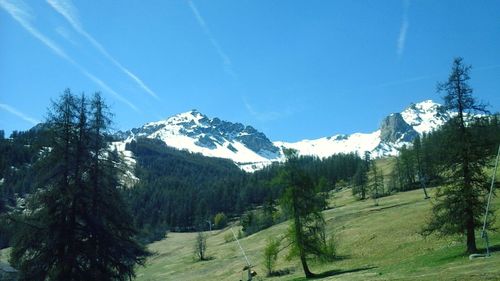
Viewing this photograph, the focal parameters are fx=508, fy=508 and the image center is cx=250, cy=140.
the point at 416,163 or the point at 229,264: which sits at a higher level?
the point at 416,163

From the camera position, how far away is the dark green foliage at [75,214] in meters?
22.0

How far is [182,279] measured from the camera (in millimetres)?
79000

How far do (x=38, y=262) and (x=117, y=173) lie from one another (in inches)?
213

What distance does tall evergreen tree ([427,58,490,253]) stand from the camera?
35.3 m

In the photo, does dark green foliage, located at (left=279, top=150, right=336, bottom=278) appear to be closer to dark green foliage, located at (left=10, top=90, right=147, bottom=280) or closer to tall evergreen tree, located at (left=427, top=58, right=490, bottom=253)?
tall evergreen tree, located at (left=427, top=58, right=490, bottom=253)

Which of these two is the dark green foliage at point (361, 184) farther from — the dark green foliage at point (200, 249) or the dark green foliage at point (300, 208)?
the dark green foliage at point (300, 208)

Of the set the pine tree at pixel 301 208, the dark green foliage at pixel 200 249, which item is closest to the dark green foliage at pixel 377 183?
the dark green foliage at pixel 200 249

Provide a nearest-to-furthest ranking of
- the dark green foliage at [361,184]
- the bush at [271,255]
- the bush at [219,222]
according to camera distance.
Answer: the bush at [271,255] → the dark green foliage at [361,184] → the bush at [219,222]

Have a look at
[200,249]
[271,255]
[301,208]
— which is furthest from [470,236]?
[200,249]

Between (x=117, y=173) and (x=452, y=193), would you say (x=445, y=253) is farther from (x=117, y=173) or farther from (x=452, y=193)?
(x=117, y=173)

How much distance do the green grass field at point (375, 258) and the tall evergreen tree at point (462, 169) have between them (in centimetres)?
235

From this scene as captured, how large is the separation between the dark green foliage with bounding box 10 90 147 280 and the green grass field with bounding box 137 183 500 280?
6.50 m

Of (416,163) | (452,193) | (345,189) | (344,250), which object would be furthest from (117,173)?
(345,189)

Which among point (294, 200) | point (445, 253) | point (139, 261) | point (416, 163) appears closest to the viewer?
point (139, 261)
